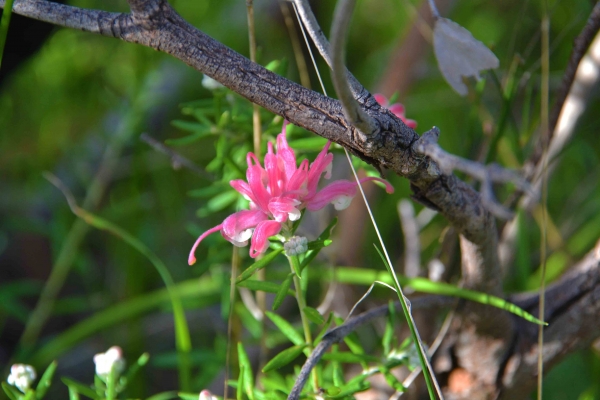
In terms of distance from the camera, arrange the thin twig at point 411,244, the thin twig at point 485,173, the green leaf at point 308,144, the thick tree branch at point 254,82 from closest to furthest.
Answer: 1. the thin twig at point 485,173
2. the thick tree branch at point 254,82
3. the green leaf at point 308,144
4. the thin twig at point 411,244

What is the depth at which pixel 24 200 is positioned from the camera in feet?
4.65

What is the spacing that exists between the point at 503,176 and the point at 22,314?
109cm

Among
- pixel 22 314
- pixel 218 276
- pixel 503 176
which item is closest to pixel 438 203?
pixel 503 176

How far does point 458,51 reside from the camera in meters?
0.55

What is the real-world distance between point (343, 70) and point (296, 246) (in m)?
0.20

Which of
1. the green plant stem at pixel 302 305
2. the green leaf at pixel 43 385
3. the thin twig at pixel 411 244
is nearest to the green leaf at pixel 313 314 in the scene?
the green plant stem at pixel 302 305

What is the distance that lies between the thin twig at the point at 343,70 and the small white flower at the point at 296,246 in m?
0.14

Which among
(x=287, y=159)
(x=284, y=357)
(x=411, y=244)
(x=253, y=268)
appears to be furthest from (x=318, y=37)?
(x=411, y=244)

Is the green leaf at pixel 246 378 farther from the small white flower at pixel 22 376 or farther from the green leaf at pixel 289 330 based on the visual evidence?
the small white flower at pixel 22 376

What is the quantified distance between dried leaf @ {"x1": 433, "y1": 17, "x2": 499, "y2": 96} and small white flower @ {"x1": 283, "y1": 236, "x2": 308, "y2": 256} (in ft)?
0.75

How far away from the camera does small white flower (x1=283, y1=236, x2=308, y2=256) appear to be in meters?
0.53

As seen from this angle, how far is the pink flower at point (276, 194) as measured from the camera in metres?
0.52

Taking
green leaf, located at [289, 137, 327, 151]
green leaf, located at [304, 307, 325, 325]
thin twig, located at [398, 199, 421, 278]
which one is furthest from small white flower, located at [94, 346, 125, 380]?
thin twig, located at [398, 199, 421, 278]

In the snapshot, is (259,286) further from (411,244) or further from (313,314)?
(411,244)
